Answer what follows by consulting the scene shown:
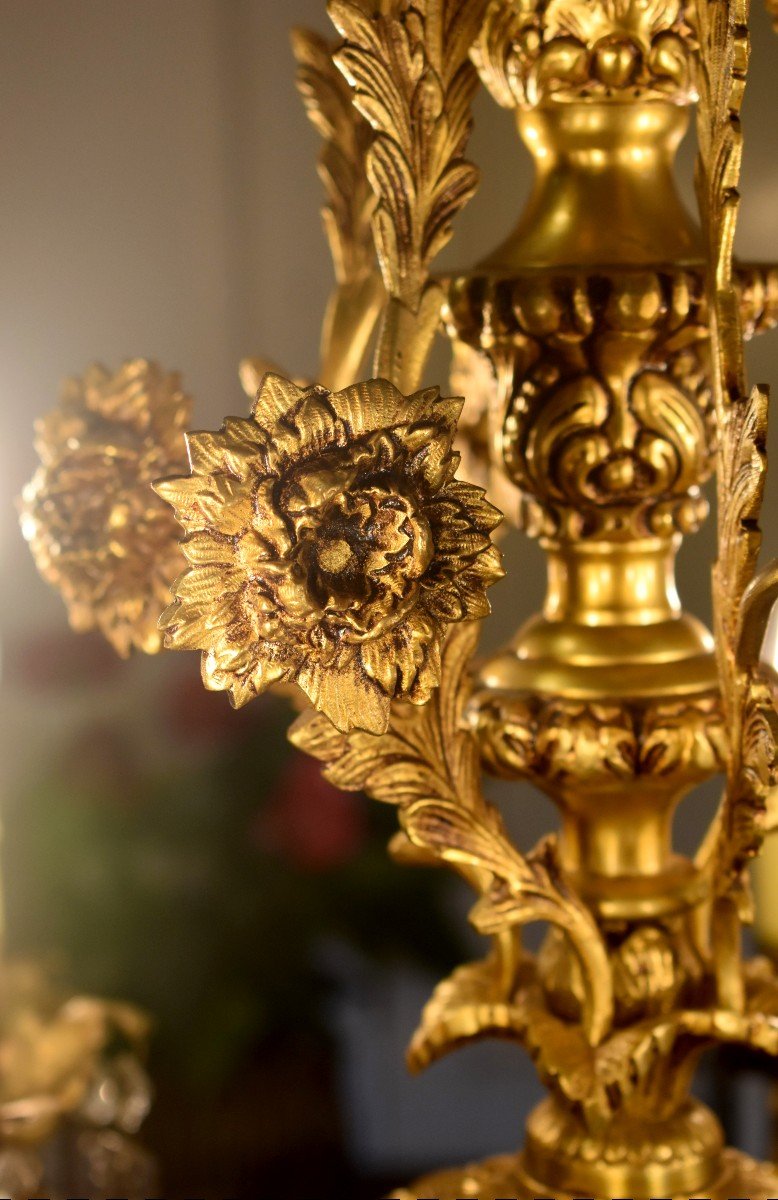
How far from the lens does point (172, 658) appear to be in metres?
1.03

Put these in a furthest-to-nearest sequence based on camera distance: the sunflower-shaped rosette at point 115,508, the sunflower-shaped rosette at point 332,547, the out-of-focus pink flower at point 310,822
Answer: the out-of-focus pink flower at point 310,822 < the sunflower-shaped rosette at point 115,508 < the sunflower-shaped rosette at point 332,547

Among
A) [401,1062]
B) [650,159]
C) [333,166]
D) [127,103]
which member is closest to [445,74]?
[650,159]

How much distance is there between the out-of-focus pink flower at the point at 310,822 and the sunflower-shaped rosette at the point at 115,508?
47 cm

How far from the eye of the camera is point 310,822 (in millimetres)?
938

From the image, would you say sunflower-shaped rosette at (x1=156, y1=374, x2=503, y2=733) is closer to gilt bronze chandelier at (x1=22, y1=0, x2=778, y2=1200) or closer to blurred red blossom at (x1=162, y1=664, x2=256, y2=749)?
gilt bronze chandelier at (x1=22, y1=0, x2=778, y2=1200)

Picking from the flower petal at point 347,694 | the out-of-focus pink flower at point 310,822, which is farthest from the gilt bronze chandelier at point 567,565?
the out-of-focus pink flower at point 310,822

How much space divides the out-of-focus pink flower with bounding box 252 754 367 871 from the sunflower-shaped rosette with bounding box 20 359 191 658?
1.56 ft

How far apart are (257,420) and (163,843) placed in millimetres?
678

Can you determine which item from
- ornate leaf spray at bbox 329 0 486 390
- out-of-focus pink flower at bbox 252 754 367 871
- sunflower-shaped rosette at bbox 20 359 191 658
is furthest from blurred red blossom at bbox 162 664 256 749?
ornate leaf spray at bbox 329 0 486 390

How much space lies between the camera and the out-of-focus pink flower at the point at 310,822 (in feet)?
3.08

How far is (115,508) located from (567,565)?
13 cm

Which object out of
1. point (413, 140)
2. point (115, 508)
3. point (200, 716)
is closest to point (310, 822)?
point (200, 716)

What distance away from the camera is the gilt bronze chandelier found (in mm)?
304

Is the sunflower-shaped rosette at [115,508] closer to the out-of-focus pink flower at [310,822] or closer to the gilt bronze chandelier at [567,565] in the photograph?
the gilt bronze chandelier at [567,565]
